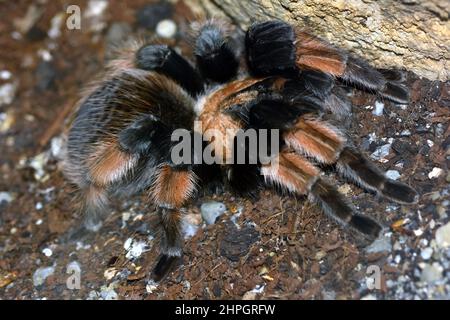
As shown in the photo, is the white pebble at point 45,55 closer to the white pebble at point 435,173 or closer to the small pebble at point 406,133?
the small pebble at point 406,133

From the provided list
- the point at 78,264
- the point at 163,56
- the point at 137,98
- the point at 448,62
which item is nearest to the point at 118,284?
the point at 78,264

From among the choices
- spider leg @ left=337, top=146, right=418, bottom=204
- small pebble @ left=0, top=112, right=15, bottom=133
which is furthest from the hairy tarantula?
small pebble @ left=0, top=112, right=15, bottom=133

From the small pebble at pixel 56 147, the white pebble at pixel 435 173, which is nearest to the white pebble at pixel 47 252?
the small pebble at pixel 56 147

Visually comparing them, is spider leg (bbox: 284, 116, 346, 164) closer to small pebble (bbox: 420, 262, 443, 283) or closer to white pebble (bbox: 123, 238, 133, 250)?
small pebble (bbox: 420, 262, 443, 283)

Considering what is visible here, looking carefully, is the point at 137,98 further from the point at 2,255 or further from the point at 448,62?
the point at 448,62

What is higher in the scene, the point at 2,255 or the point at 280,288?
the point at 280,288

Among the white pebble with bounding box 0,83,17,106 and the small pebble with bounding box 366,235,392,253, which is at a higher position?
the small pebble with bounding box 366,235,392,253
